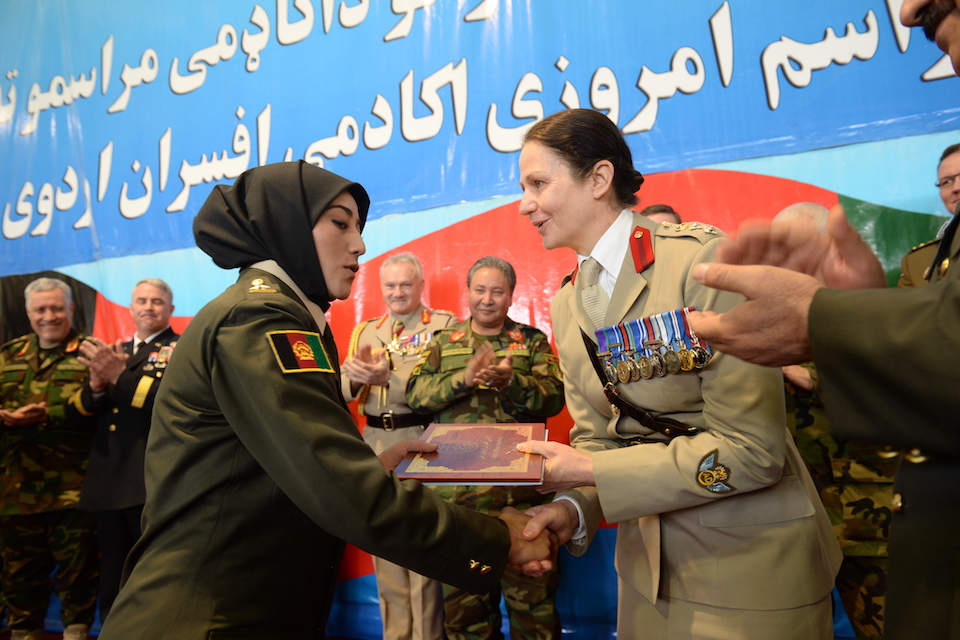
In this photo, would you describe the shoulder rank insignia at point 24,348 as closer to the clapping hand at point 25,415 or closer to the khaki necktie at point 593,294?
the clapping hand at point 25,415

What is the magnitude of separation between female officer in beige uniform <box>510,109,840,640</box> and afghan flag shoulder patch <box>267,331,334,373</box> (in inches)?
18.8

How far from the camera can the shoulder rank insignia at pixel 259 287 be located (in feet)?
3.89

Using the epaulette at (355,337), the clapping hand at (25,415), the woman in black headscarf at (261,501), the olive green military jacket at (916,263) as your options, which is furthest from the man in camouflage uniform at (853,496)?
the clapping hand at (25,415)

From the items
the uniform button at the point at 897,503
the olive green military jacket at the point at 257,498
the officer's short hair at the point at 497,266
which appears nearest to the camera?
the uniform button at the point at 897,503

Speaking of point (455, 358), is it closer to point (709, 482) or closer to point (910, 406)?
point (709, 482)

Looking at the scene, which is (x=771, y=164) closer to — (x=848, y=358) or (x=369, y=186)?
(x=369, y=186)

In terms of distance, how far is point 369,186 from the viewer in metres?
3.77

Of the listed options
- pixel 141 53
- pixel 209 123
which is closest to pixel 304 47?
pixel 209 123

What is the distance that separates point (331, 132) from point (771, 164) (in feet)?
8.82

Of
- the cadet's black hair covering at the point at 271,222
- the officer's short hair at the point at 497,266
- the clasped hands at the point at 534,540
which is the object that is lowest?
the clasped hands at the point at 534,540

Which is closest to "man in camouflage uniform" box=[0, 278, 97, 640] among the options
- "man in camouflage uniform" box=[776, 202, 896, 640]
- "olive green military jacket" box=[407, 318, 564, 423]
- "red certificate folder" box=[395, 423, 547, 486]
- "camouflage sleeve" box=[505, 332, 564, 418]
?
"olive green military jacket" box=[407, 318, 564, 423]

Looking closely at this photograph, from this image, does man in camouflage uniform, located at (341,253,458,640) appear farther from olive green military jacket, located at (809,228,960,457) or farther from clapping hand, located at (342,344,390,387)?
olive green military jacket, located at (809,228,960,457)

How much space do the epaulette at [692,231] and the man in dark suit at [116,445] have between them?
9.53 feet

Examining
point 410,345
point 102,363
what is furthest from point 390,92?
point 102,363
